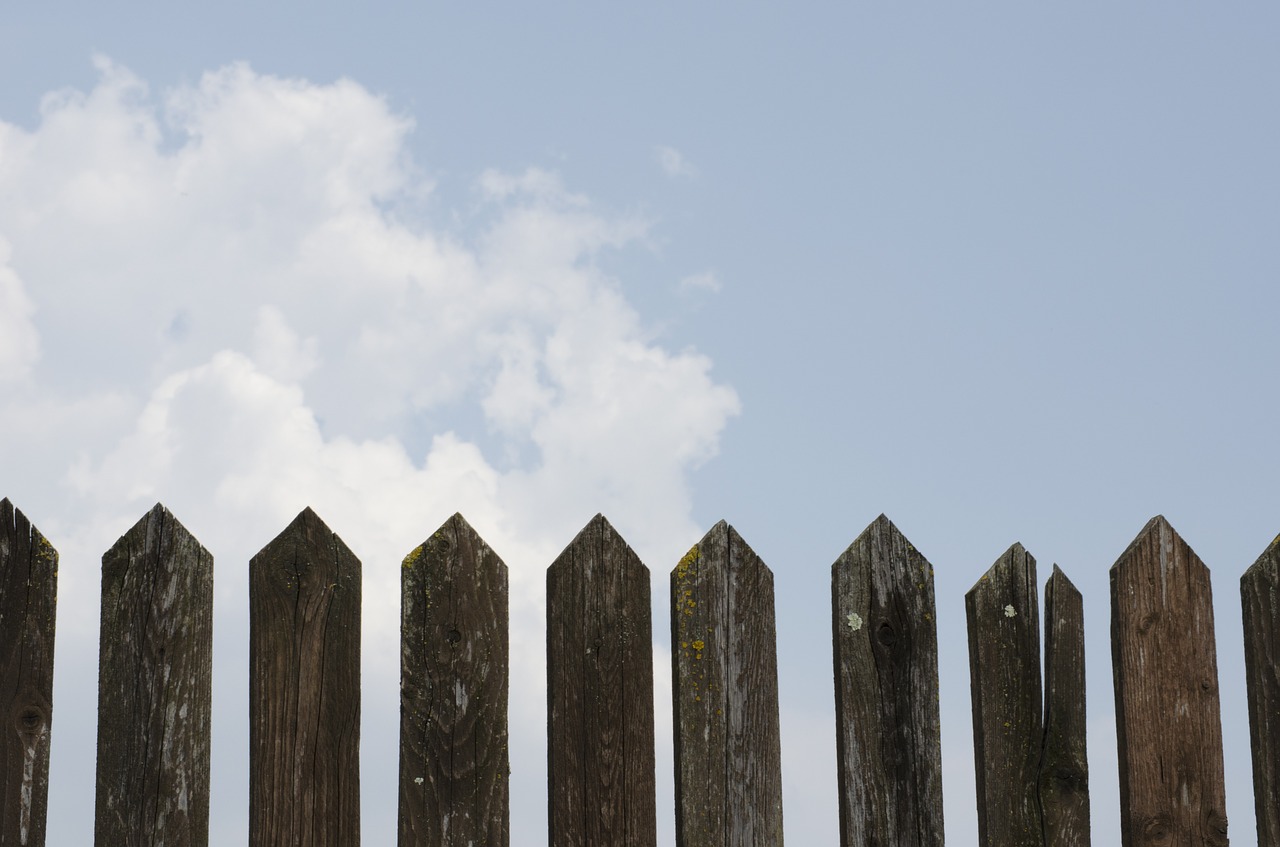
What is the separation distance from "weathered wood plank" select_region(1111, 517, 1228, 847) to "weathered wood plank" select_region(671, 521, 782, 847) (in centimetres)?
126

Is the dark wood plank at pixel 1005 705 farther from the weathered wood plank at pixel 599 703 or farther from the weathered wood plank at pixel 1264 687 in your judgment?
the weathered wood plank at pixel 599 703

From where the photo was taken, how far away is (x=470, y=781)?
4.02 m

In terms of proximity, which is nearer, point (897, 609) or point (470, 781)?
point (470, 781)

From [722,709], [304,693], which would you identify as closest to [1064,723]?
[722,709]

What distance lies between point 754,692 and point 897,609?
566 mm

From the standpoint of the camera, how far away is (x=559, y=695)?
407cm

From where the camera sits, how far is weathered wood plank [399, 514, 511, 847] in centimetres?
401

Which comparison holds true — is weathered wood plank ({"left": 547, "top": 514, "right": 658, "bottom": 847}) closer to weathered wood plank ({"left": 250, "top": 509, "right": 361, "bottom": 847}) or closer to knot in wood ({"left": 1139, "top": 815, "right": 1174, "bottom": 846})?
weathered wood plank ({"left": 250, "top": 509, "right": 361, "bottom": 847})

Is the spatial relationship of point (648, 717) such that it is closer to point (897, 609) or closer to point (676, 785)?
point (676, 785)

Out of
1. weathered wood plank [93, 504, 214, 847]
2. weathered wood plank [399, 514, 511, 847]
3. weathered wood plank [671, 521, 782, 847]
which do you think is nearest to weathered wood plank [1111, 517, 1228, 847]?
weathered wood plank [671, 521, 782, 847]

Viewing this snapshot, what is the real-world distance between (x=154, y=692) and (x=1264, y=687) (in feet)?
12.3

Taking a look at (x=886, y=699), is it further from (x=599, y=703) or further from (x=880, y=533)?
(x=599, y=703)

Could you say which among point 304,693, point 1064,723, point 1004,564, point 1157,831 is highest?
point 1004,564

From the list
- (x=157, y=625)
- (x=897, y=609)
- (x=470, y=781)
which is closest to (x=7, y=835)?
(x=157, y=625)
